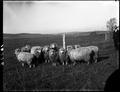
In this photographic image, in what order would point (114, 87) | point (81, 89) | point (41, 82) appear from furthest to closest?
point (41, 82) → point (81, 89) → point (114, 87)

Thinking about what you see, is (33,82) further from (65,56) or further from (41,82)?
(65,56)

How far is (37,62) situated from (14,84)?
5.76m

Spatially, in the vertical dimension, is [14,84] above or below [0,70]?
below

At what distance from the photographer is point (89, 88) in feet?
25.0

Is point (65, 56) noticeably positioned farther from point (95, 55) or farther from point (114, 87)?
point (114, 87)

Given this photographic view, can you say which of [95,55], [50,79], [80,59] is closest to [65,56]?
[80,59]

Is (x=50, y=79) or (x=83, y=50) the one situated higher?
(x=83, y=50)

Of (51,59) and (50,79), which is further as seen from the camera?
(51,59)

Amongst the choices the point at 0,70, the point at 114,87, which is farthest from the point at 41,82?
the point at 114,87

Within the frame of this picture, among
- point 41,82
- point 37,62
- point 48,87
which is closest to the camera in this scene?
point 48,87

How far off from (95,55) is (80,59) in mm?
1432

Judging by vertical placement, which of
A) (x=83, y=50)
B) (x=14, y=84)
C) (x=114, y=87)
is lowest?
(x=14, y=84)

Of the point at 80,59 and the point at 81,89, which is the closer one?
the point at 81,89

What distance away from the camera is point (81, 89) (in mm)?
7574
